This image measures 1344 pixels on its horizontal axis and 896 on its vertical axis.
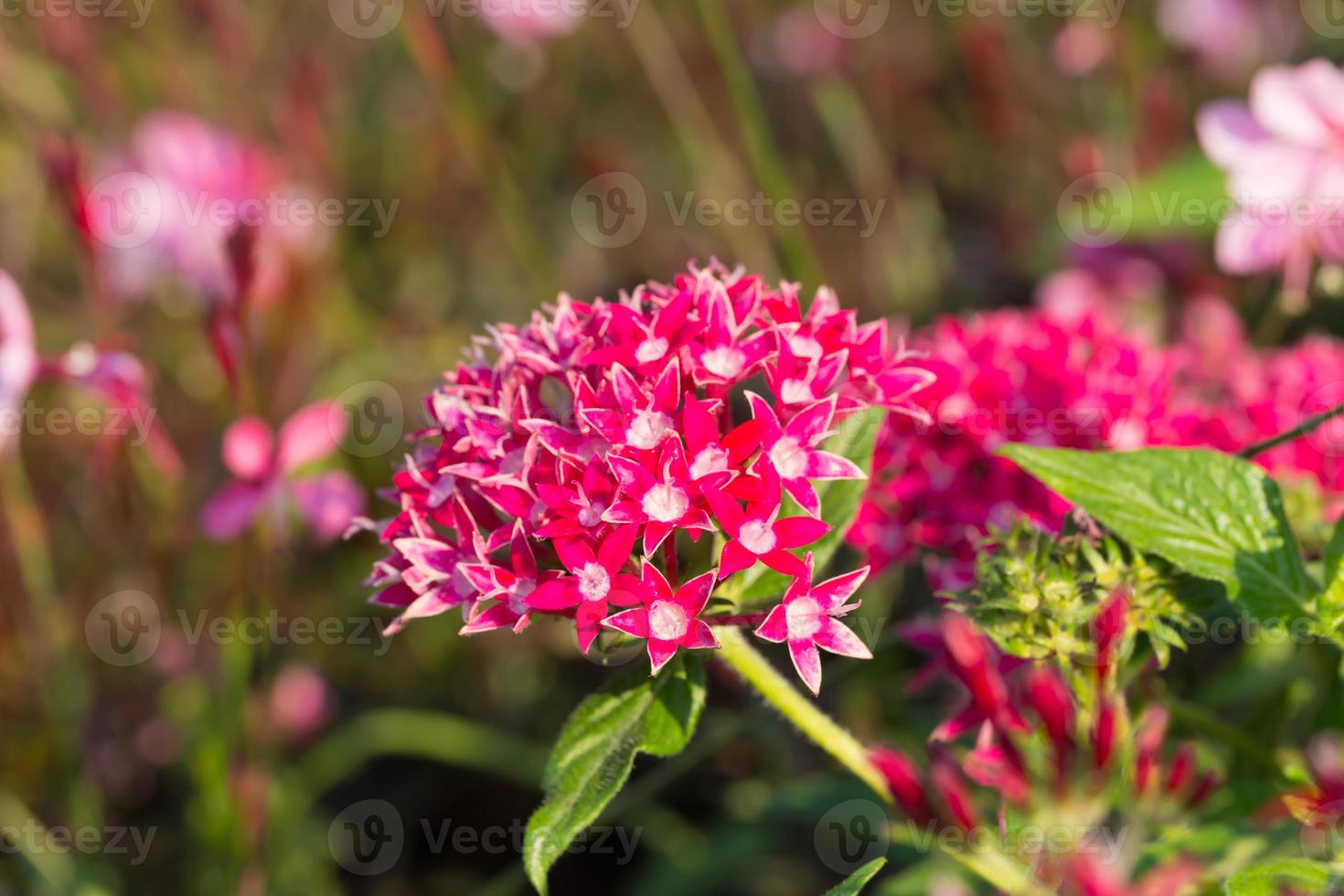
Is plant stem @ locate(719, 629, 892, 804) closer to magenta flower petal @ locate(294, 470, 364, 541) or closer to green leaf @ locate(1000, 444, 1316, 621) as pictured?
green leaf @ locate(1000, 444, 1316, 621)

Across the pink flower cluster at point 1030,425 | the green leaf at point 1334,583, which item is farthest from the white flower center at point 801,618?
the green leaf at point 1334,583

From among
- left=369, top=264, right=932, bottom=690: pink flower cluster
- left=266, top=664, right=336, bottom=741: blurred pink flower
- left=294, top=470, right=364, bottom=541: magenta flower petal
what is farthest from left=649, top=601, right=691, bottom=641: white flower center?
left=266, top=664, right=336, bottom=741: blurred pink flower

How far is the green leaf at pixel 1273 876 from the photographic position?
820 millimetres

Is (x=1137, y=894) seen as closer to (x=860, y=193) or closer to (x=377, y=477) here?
(x=377, y=477)

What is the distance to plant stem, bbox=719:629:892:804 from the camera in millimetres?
893

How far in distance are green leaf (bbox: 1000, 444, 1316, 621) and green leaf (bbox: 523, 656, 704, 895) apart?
29 centimetres

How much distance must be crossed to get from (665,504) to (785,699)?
0.20 metres

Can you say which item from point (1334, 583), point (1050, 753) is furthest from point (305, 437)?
point (1334, 583)

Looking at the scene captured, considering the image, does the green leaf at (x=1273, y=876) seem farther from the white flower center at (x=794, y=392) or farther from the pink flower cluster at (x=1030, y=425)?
the white flower center at (x=794, y=392)

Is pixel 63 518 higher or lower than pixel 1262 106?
lower

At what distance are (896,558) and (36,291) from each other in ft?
7.09

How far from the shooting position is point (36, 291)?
2594 mm

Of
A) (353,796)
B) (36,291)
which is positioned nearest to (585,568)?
(353,796)

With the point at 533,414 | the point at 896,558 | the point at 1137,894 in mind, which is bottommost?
the point at 1137,894
